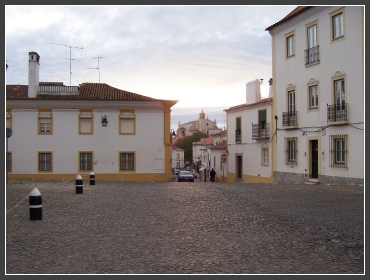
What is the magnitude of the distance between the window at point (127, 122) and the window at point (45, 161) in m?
5.32

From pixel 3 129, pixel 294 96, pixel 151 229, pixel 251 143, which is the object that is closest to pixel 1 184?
pixel 3 129

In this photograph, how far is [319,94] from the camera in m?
22.1

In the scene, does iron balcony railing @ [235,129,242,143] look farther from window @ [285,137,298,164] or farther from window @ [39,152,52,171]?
window @ [39,152,52,171]

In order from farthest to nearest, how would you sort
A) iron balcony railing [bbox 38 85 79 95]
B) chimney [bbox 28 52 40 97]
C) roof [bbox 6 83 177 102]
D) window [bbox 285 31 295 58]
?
iron balcony railing [bbox 38 85 79 95]
chimney [bbox 28 52 40 97]
roof [bbox 6 83 177 102]
window [bbox 285 31 295 58]

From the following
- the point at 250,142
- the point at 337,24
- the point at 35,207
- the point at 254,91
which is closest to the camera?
the point at 35,207

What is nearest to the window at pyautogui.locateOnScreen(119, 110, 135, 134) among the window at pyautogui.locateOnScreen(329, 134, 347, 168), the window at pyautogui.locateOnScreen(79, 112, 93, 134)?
the window at pyautogui.locateOnScreen(79, 112, 93, 134)

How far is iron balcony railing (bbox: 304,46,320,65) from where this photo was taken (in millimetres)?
22094

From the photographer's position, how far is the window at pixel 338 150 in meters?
20.4

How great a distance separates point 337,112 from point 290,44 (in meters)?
6.04

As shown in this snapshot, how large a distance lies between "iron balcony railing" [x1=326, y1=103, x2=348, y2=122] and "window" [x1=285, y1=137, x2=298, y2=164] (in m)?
4.04

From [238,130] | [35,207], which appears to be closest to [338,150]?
[238,130]

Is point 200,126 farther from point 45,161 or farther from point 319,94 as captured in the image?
point 319,94

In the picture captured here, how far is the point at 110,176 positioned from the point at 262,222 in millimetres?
22246

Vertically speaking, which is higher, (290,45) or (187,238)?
(290,45)
